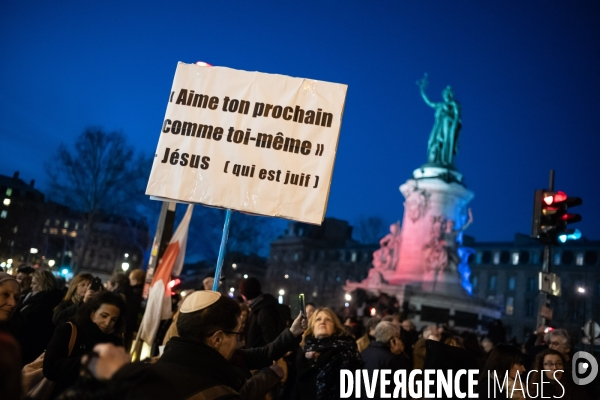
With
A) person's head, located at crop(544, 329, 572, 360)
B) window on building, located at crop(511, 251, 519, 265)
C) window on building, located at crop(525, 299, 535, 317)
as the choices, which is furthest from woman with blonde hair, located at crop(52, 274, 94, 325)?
window on building, located at crop(511, 251, 519, 265)

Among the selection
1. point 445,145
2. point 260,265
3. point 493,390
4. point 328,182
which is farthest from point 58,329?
point 260,265

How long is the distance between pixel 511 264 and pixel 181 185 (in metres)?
70.5

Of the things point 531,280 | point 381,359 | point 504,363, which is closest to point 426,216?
point 381,359

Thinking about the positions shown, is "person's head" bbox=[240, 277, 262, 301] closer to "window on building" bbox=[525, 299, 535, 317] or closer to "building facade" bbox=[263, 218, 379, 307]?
"building facade" bbox=[263, 218, 379, 307]

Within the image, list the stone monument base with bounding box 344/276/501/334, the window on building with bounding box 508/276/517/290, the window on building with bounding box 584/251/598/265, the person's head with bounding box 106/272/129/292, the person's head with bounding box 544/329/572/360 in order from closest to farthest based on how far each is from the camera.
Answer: the person's head with bounding box 544/329/572/360 → the person's head with bounding box 106/272/129/292 → the stone monument base with bounding box 344/276/501/334 → the window on building with bounding box 584/251/598/265 → the window on building with bounding box 508/276/517/290

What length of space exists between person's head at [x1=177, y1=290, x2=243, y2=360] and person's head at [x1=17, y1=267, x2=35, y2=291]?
605 centimetres

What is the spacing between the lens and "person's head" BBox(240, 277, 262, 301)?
22.6ft

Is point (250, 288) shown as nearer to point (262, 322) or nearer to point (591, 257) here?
point (262, 322)

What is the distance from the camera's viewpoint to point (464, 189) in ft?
99.9

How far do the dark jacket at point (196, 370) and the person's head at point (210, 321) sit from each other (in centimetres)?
7

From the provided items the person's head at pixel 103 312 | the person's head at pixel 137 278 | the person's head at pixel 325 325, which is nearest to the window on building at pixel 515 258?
the person's head at pixel 137 278

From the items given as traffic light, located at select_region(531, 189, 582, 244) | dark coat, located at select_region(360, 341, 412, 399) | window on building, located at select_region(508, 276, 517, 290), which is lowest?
dark coat, located at select_region(360, 341, 412, 399)

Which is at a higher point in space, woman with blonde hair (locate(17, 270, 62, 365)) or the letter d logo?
the letter d logo

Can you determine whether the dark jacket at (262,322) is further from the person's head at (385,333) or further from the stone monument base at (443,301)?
the stone monument base at (443,301)
